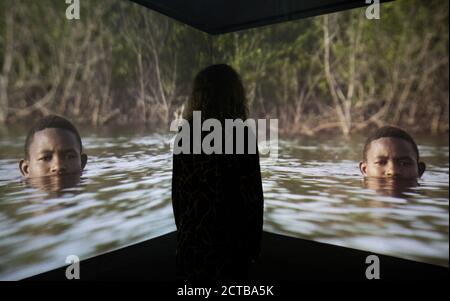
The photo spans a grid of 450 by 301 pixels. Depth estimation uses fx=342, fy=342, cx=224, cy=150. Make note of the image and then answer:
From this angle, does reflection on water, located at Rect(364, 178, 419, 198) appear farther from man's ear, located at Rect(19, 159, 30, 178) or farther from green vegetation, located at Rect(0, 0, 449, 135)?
man's ear, located at Rect(19, 159, 30, 178)

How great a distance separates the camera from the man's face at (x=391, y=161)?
2852 mm

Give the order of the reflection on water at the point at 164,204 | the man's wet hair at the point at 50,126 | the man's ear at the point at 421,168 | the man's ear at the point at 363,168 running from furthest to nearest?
the man's ear at the point at 363,168 < the man's ear at the point at 421,168 < the man's wet hair at the point at 50,126 < the reflection on water at the point at 164,204

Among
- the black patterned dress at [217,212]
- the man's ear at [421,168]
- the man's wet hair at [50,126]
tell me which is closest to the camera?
A: the black patterned dress at [217,212]

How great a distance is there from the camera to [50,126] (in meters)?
2.66

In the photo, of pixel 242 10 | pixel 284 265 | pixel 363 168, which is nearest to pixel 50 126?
pixel 242 10

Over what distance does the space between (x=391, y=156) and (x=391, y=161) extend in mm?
43

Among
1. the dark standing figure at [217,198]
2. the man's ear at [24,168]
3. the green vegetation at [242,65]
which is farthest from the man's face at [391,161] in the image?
the man's ear at [24,168]

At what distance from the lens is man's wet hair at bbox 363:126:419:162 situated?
288 centimetres

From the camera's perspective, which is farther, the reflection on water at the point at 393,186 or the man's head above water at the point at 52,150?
the reflection on water at the point at 393,186

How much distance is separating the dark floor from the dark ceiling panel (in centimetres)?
217

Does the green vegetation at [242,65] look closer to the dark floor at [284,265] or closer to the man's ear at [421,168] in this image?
the man's ear at [421,168]

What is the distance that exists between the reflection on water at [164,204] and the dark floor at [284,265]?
72mm

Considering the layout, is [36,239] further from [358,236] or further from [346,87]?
[346,87]
